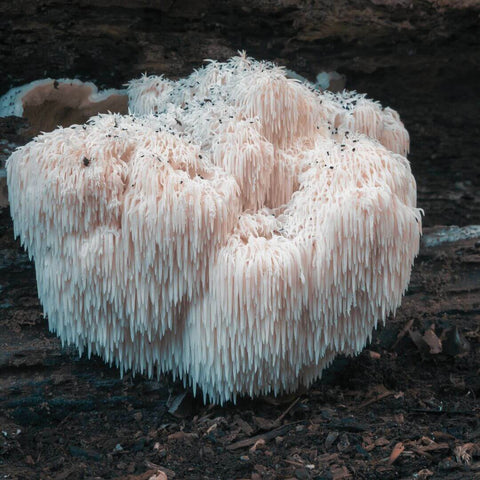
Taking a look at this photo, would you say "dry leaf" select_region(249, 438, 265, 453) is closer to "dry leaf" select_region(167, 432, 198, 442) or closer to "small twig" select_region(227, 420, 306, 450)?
"small twig" select_region(227, 420, 306, 450)

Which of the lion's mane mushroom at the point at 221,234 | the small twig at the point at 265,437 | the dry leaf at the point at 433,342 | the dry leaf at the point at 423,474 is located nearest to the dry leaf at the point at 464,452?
the dry leaf at the point at 423,474

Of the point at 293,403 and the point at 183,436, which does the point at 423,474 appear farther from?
the point at 183,436

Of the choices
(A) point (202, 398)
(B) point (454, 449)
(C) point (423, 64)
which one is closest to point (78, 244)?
(A) point (202, 398)

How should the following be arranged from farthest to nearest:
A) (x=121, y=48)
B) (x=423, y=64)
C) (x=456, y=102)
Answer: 1. (x=456, y=102)
2. (x=423, y=64)
3. (x=121, y=48)

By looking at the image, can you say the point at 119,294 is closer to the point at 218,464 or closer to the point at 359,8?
the point at 218,464

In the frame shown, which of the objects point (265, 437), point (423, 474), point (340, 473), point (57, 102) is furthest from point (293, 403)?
point (57, 102)

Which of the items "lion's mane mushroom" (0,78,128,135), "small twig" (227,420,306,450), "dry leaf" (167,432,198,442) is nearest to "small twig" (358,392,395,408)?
"small twig" (227,420,306,450)
